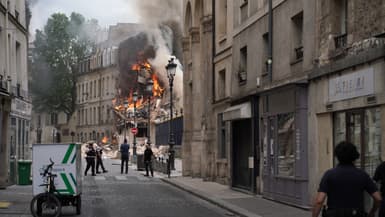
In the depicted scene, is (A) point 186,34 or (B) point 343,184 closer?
(B) point 343,184

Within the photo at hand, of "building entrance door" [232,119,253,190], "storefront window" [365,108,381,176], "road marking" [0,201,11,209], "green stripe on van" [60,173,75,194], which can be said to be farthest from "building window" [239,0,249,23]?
"green stripe on van" [60,173,75,194]

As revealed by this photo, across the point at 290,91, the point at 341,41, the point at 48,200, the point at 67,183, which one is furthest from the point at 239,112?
the point at 48,200

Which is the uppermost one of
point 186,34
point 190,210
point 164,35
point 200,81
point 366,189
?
point 164,35

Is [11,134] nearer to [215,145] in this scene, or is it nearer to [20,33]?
[20,33]

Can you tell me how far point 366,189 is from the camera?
6965 millimetres

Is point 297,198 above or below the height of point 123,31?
below

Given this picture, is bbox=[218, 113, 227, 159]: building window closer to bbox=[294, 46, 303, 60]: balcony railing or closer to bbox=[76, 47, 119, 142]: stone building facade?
bbox=[294, 46, 303, 60]: balcony railing

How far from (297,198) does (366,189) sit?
9.94m

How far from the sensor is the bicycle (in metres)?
14.2

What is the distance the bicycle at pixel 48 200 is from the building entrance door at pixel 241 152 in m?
8.96

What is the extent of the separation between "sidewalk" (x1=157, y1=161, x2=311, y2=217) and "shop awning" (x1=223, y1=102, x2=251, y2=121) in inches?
93.6

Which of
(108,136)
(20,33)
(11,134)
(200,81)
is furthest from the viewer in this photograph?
(108,136)

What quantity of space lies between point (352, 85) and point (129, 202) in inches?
306

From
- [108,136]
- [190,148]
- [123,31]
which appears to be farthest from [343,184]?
[123,31]
